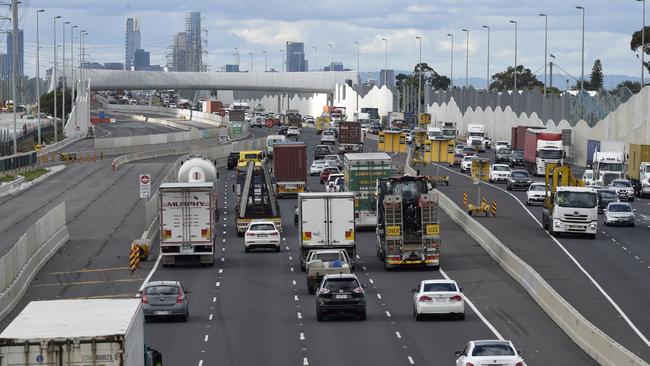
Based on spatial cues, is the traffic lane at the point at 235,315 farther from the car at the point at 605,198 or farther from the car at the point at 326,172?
the car at the point at 326,172

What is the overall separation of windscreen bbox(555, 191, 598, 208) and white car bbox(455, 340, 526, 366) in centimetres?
3450

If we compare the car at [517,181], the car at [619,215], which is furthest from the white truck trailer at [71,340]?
the car at [517,181]

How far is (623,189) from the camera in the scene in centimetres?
8575

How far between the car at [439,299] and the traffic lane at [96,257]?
10.8 metres

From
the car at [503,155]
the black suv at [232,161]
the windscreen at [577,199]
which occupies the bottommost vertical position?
the black suv at [232,161]

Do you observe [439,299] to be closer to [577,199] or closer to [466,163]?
[577,199]

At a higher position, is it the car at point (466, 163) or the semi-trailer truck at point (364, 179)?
the semi-trailer truck at point (364, 179)

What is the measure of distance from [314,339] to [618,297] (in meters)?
12.8

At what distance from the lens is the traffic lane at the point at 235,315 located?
35875 mm

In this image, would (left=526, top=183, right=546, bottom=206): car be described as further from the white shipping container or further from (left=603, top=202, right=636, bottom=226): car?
the white shipping container

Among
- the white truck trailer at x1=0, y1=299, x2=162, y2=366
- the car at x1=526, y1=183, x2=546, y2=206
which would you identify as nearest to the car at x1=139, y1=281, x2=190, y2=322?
the white truck trailer at x1=0, y1=299, x2=162, y2=366

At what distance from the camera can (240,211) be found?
67.9 meters

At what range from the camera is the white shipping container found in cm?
2075

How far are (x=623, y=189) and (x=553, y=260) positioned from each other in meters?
30.3
